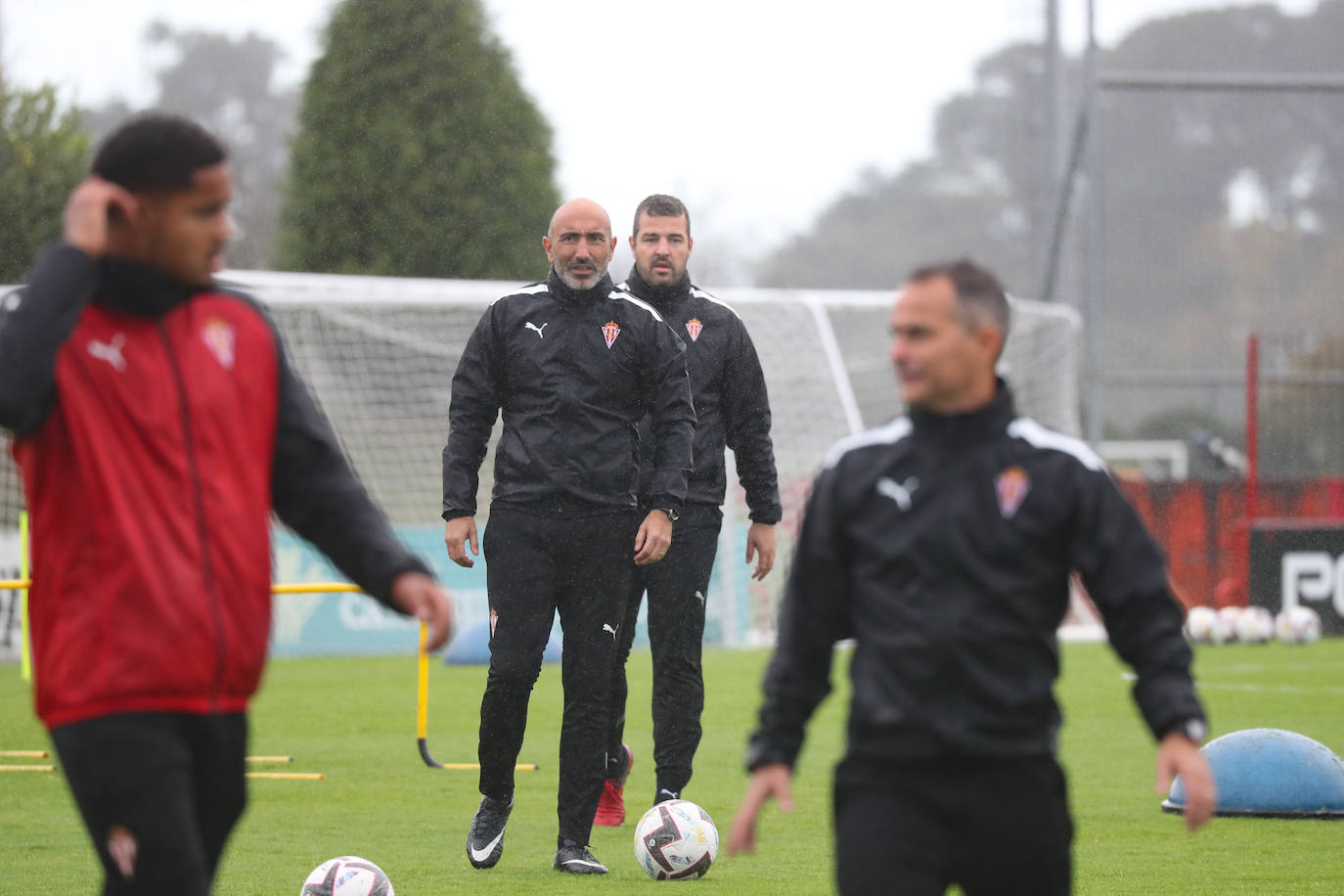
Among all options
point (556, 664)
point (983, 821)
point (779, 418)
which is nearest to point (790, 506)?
point (779, 418)

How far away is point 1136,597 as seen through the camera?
366 cm

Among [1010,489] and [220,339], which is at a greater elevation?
[220,339]

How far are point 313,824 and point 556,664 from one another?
9057 millimetres

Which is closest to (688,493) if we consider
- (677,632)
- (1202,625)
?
(677,632)

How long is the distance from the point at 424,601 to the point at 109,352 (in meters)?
0.72

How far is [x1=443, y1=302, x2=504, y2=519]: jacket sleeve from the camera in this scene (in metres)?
6.96

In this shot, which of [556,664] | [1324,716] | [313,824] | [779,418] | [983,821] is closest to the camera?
[983,821]

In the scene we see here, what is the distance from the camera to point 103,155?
343 cm

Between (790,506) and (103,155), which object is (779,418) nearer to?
(790,506)

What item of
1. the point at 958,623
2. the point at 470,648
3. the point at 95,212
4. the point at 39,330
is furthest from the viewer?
the point at 470,648

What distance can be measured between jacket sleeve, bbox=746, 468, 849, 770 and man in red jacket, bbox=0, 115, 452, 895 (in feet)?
3.15

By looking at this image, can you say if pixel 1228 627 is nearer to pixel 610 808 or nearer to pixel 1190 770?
pixel 610 808

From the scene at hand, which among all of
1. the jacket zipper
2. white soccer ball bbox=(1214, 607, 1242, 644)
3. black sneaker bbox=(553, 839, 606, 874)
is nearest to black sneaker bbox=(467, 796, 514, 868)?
black sneaker bbox=(553, 839, 606, 874)

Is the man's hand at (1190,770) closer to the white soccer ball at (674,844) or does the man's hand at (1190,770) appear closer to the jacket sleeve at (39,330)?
the jacket sleeve at (39,330)
